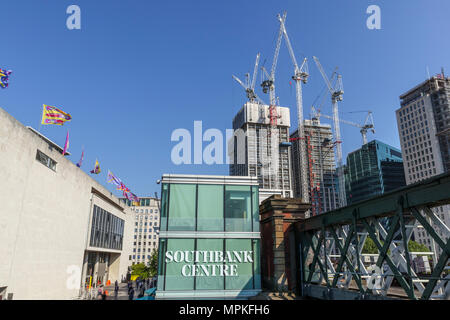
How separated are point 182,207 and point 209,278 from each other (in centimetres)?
534

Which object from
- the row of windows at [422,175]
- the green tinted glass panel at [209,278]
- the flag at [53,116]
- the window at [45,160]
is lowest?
the green tinted glass panel at [209,278]

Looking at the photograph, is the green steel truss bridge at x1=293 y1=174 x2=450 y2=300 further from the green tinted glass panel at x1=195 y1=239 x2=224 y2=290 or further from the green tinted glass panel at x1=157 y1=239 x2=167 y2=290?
the green tinted glass panel at x1=157 y1=239 x2=167 y2=290

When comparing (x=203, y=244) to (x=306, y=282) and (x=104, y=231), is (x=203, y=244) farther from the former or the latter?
(x=104, y=231)

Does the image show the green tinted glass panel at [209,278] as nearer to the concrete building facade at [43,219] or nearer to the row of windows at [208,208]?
the row of windows at [208,208]

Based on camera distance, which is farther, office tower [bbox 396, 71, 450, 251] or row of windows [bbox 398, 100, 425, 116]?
row of windows [bbox 398, 100, 425, 116]

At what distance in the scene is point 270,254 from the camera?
2492cm

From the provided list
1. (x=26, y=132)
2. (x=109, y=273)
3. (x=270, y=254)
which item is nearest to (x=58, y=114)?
(x=26, y=132)

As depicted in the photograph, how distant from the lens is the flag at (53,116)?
113 feet

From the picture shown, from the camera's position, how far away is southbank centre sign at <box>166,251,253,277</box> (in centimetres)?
2272

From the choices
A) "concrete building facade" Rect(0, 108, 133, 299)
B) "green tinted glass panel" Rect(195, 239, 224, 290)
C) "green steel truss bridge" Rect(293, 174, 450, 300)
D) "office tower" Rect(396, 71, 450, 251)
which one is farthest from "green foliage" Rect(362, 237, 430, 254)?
"office tower" Rect(396, 71, 450, 251)

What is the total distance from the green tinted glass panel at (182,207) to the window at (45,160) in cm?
2082

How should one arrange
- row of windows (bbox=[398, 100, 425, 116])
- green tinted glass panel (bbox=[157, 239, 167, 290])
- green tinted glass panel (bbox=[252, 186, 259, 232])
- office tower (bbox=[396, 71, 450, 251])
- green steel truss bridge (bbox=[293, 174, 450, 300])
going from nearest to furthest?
green steel truss bridge (bbox=[293, 174, 450, 300]), green tinted glass panel (bbox=[157, 239, 167, 290]), green tinted glass panel (bbox=[252, 186, 259, 232]), office tower (bbox=[396, 71, 450, 251]), row of windows (bbox=[398, 100, 425, 116])

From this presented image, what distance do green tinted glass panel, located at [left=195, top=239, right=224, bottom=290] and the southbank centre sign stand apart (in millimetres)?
201

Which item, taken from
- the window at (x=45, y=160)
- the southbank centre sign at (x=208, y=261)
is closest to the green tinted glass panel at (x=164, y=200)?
the southbank centre sign at (x=208, y=261)
